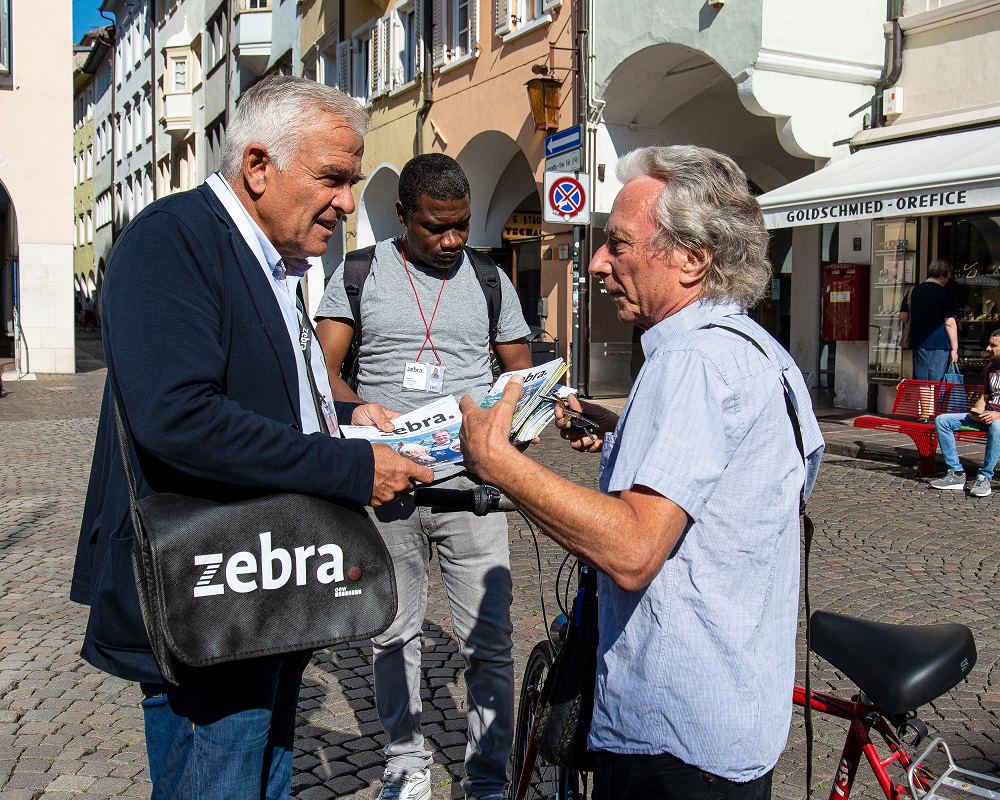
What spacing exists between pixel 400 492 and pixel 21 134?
74.1 ft

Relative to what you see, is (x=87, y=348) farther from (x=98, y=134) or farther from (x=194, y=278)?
(x=194, y=278)

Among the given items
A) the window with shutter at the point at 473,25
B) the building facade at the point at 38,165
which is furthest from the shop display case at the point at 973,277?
the building facade at the point at 38,165

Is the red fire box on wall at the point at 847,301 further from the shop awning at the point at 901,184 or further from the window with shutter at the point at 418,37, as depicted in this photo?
the window with shutter at the point at 418,37

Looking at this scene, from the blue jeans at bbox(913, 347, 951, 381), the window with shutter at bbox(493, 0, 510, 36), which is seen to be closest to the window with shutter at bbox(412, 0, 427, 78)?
the window with shutter at bbox(493, 0, 510, 36)

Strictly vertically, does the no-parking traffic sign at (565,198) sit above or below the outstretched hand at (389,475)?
above

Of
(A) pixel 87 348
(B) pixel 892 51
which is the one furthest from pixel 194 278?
(A) pixel 87 348

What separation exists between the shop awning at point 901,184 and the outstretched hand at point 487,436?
8868mm

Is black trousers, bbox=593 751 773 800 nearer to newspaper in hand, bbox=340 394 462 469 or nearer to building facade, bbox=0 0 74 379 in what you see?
newspaper in hand, bbox=340 394 462 469

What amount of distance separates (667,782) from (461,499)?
0.68m

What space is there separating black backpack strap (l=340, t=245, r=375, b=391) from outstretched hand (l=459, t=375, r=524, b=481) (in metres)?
1.46

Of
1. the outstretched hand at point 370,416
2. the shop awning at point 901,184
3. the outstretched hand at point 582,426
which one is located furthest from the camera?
the shop awning at point 901,184

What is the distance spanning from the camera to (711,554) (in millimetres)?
1721

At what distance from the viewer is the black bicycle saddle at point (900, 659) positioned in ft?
6.76

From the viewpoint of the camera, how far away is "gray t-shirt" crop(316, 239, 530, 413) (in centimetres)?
322
